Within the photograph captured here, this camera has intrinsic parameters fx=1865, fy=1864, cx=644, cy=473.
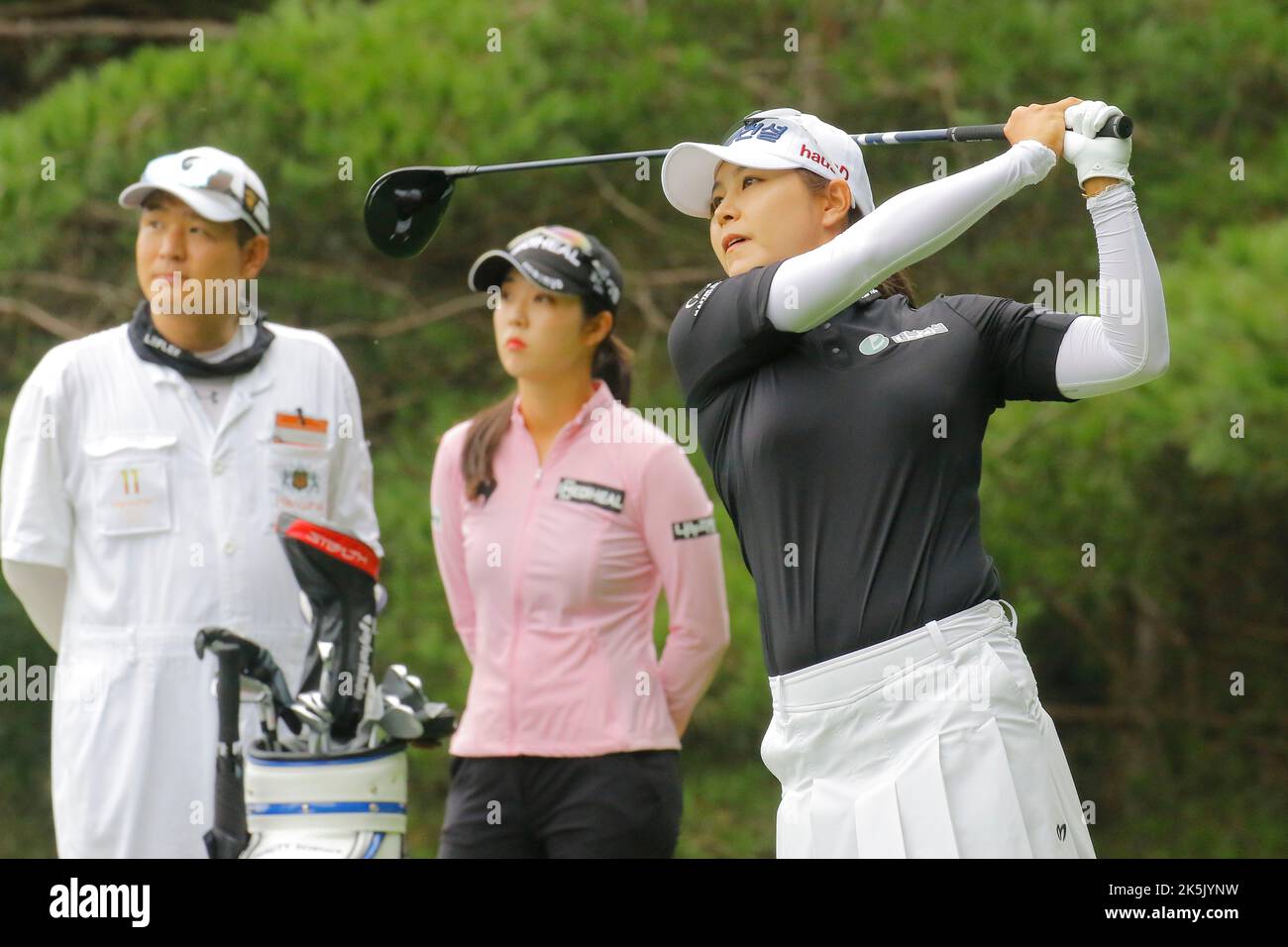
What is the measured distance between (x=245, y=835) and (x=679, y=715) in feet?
3.64

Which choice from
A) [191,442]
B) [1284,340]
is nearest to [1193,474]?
[1284,340]

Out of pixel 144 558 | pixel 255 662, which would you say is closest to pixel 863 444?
pixel 255 662

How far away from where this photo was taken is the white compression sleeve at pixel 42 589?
4.16m

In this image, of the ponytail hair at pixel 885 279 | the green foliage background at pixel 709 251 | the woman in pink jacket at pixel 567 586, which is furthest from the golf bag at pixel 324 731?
the green foliage background at pixel 709 251

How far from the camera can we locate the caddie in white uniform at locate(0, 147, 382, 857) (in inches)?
159

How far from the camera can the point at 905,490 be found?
2.81m

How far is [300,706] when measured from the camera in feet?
11.9

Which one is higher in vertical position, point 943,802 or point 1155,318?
point 1155,318

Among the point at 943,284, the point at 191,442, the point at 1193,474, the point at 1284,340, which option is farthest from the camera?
the point at 943,284

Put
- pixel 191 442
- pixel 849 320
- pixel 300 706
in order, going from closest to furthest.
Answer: pixel 849 320
pixel 300 706
pixel 191 442

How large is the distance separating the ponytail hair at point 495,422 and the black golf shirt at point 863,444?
4.97ft

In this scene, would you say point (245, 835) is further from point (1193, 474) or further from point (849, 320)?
point (1193, 474)

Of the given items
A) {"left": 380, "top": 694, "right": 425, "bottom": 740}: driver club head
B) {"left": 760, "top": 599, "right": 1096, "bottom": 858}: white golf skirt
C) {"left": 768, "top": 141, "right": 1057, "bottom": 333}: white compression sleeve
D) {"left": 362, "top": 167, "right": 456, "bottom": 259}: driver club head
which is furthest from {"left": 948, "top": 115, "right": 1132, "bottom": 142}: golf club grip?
{"left": 380, "top": 694, "right": 425, "bottom": 740}: driver club head

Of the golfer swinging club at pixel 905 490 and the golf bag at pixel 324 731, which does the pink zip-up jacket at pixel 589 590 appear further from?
the golfer swinging club at pixel 905 490
